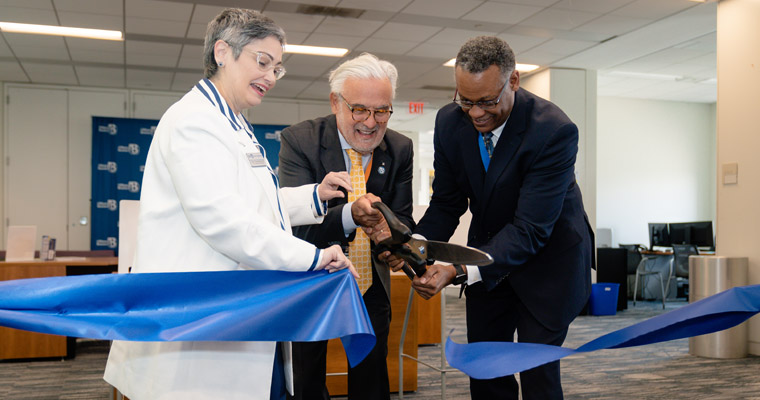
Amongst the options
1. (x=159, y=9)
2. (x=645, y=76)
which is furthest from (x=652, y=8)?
(x=159, y=9)

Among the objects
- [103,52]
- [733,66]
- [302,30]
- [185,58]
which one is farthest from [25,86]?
[733,66]

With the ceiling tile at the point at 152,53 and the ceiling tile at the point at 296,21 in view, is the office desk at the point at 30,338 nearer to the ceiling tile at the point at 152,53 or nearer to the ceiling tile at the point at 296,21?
the ceiling tile at the point at 296,21

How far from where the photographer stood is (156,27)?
23.6 ft

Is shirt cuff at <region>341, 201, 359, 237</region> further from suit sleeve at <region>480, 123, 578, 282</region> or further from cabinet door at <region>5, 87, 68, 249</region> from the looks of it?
cabinet door at <region>5, 87, 68, 249</region>

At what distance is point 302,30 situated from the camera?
732 centimetres

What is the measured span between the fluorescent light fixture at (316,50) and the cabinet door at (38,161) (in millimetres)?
4699

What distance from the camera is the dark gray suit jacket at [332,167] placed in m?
2.08

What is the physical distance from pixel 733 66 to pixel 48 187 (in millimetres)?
9957

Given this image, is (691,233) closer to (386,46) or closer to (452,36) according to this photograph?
(452,36)

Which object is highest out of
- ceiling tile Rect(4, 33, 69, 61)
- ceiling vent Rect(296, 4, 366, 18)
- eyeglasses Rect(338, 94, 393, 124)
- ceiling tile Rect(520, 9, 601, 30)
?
ceiling tile Rect(520, 9, 601, 30)

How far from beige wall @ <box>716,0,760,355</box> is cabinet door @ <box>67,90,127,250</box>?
9279 millimetres

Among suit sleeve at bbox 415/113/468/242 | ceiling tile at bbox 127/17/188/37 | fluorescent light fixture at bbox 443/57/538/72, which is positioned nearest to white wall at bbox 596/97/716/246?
fluorescent light fixture at bbox 443/57/538/72

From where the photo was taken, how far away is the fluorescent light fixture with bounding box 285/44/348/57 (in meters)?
8.11

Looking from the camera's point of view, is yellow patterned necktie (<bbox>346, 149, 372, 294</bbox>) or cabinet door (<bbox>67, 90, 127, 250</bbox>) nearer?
yellow patterned necktie (<bbox>346, 149, 372, 294</bbox>)
